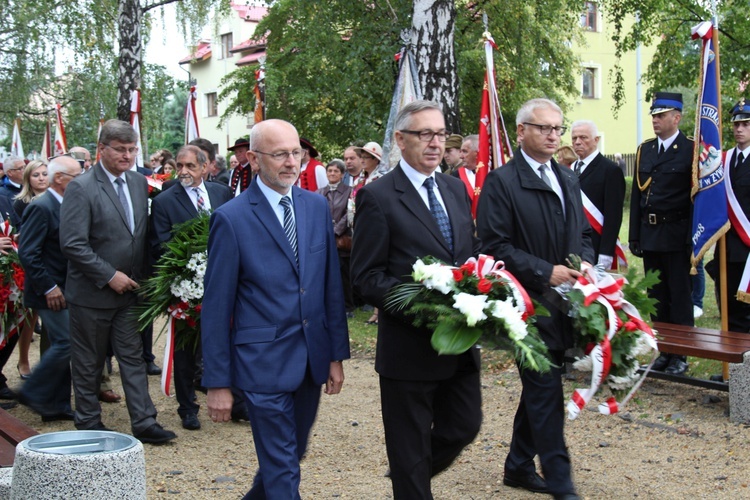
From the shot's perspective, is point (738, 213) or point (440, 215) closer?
point (440, 215)

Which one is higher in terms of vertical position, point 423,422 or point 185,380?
point 423,422

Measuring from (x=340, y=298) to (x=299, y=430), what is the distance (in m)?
0.67

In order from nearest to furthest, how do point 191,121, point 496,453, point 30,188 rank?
point 496,453
point 30,188
point 191,121

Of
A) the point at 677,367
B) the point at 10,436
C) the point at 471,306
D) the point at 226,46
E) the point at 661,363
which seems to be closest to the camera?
the point at 471,306

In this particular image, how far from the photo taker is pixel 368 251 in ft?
14.2

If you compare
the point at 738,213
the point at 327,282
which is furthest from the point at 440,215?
the point at 738,213

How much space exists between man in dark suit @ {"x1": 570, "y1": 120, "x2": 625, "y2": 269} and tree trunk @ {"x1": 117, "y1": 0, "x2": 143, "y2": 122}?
36.7 feet

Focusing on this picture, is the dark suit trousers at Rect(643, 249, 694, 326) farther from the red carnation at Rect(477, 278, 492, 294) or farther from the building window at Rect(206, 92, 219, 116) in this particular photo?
the building window at Rect(206, 92, 219, 116)

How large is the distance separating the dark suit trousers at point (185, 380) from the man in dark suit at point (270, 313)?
3.27 meters

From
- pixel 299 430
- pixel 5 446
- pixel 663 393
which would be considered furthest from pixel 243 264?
pixel 663 393

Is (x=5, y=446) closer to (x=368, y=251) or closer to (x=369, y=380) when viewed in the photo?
(x=368, y=251)

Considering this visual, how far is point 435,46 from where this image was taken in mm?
10812

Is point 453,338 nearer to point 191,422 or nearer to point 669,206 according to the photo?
point 191,422

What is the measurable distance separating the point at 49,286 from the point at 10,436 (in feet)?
7.80
